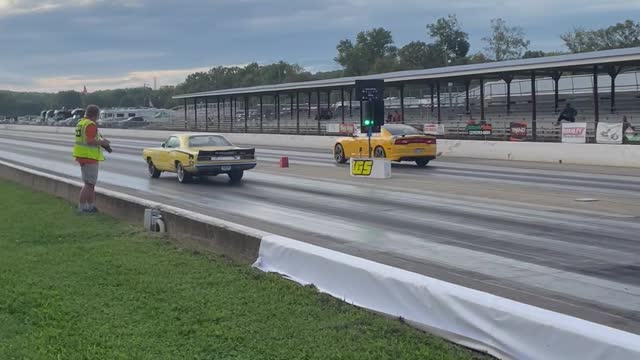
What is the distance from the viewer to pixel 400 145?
26.5 metres

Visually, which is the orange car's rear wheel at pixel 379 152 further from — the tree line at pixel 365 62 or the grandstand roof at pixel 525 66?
the tree line at pixel 365 62

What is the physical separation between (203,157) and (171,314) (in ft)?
47.9

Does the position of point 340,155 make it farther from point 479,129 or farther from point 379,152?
point 479,129

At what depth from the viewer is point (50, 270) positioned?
8.43 meters

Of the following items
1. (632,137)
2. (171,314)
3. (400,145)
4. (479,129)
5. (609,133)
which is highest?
(479,129)

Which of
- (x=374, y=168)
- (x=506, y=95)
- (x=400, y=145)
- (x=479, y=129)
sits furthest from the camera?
(x=506, y=95)

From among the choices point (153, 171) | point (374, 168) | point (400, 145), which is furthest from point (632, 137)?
point (153, 171)

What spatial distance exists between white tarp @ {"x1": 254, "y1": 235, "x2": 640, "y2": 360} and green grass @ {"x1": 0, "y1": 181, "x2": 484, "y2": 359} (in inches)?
7.7

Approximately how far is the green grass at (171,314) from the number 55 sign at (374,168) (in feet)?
41.9

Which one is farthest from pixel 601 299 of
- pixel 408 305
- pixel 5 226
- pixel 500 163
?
pixel 500 163

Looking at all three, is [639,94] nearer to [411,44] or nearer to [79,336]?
[79,336]

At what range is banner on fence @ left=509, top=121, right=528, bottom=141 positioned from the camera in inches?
1431

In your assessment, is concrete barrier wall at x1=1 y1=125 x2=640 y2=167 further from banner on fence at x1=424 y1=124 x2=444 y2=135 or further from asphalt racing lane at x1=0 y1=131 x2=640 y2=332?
asphalt racing lane at x1=0 y1=131 x2=640 y2=332

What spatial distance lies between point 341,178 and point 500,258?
13.0 metres
